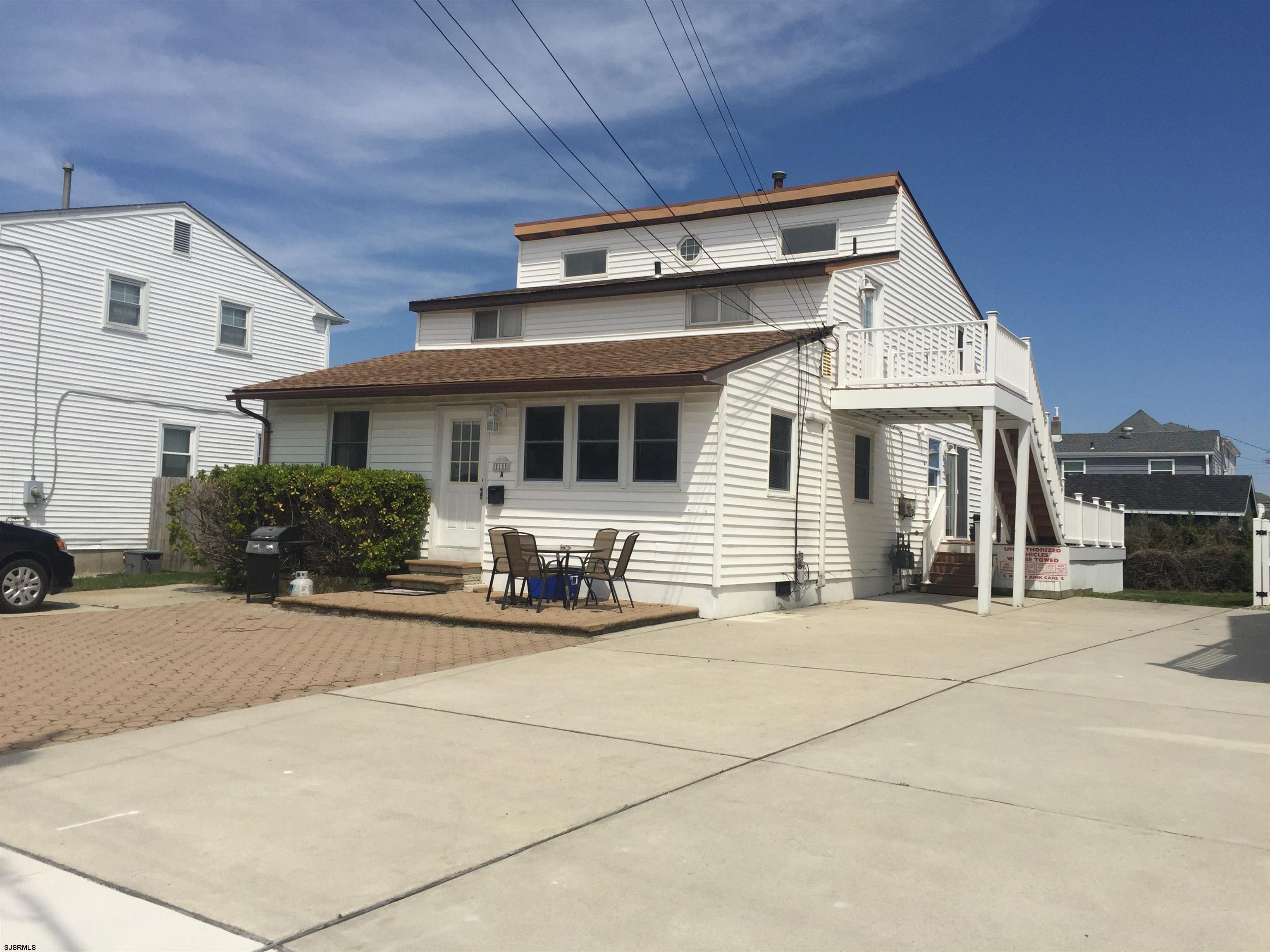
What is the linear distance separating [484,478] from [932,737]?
371 inches

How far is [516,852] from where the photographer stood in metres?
4.01

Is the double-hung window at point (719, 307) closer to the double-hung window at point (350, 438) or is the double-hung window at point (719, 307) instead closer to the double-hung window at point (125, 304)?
the double-hung window at point (350, 438)

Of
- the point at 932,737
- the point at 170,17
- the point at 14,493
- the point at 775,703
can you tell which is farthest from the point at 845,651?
the point at 14,493

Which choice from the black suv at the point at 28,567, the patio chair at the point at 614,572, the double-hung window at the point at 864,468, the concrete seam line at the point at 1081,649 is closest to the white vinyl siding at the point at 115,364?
the black suv at the point at 28,567

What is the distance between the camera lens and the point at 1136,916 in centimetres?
337

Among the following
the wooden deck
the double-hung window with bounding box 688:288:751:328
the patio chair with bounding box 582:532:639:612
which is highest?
the double-hung window with bounding box 688:288:751:328

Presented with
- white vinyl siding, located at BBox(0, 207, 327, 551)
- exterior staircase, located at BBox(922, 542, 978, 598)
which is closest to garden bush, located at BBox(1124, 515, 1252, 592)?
exterior staircase, located at BBox(922, 542, 978, 598)

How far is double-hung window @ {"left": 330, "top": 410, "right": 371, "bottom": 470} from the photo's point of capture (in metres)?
15.9

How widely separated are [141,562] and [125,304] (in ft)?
17.7

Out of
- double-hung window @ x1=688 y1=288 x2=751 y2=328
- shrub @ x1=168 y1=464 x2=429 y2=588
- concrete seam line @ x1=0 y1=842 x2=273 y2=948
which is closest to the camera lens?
concrete seam line @ x1=0 y1=842 x2=273 y2=948

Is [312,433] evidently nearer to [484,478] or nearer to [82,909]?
[484,478]

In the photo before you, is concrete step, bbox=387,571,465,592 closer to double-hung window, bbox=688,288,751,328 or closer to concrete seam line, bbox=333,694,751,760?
double-hung window, bbox=688,288,751,328

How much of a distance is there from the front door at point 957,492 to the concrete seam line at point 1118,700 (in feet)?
43.6

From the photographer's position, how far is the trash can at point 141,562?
19.0 m
